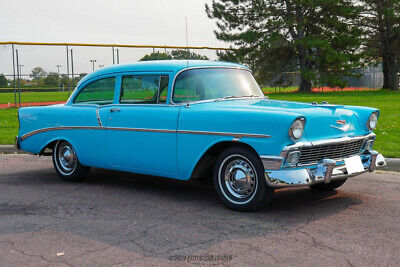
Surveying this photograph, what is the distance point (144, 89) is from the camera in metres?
6.21

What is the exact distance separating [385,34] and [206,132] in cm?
3540

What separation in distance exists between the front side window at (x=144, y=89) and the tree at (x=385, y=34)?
104ft

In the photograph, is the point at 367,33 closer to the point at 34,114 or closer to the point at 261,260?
the point at 34,114

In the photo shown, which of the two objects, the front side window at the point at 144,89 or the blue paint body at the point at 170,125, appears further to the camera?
the front side window at the point at 144,89

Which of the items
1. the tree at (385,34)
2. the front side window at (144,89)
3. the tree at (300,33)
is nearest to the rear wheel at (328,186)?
the front side window at (144,89)

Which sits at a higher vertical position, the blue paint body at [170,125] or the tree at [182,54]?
the tree at [182,54]

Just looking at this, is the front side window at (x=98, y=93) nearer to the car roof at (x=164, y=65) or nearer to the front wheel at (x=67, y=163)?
the car roof at (x=164, y=65)

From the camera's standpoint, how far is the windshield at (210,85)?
19.2ft

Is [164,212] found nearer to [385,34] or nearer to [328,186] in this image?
[328,186]

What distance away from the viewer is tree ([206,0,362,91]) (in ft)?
105

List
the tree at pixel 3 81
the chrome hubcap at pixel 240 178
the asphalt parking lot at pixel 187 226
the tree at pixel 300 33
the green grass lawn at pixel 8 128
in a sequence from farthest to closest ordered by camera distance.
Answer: the tree at pixel 300 33 < the tree at pixel 3 81 < the green grass lawn at pixel 8 128 < the chrome hubcap at pixel 240 178 < the asphalt parking lot at pixel 187 226

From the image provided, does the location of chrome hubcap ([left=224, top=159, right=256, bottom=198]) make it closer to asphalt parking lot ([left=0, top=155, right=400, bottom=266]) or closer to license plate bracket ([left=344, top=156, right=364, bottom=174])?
asphalt parking lot ([left=0, top=155, right=400, bottom=266])

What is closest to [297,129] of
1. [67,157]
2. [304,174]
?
[304,174]

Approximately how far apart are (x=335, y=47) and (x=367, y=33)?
5.33 meters
